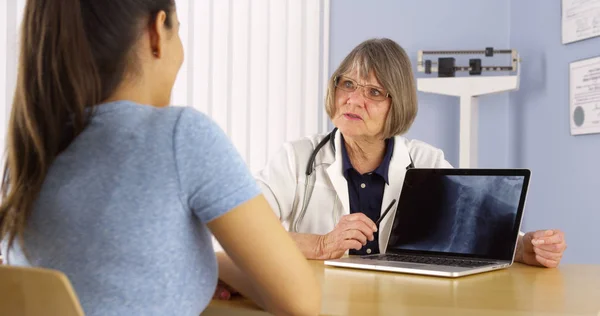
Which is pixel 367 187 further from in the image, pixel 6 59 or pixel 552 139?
pixel 552 139

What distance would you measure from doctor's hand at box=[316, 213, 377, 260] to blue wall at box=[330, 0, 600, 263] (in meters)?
1.94

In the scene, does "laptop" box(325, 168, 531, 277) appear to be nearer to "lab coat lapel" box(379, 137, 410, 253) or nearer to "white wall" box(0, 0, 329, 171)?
"lab coat lapel" box(379, 137, 410, 253)

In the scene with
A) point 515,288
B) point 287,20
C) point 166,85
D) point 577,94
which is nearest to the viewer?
point 166,85

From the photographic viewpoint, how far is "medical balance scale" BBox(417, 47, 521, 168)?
11.5 ft

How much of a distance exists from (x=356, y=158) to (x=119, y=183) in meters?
1.37

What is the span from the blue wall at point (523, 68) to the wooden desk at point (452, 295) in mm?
2006

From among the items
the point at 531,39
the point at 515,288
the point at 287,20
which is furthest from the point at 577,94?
the point at 515,288

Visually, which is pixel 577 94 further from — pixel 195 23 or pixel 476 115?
pixel 195 23

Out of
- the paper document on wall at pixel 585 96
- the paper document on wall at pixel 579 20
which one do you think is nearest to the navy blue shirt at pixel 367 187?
the paper document on wall at pixel 585 96

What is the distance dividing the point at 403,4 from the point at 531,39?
0.67m

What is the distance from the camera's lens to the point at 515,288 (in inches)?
51.4

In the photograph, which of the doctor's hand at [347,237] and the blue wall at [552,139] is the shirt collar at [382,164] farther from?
the blue wall at [552,139]

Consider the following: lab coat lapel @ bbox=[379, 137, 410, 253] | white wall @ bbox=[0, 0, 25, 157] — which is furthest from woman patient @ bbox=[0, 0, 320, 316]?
white wall @ bbox=[0, 0, 25, 157]

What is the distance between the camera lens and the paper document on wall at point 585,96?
10.2 feet
